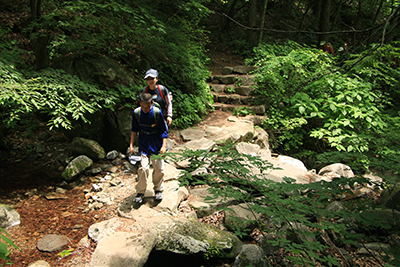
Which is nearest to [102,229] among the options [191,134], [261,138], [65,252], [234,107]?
[65,252]

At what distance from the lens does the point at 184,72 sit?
7.46 metres

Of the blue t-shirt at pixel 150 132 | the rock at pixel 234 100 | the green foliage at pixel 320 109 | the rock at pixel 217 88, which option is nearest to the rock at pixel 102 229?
the blue t-shirt at pixel 150 132

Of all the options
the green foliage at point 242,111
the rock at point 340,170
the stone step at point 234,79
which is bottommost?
the rock at point 340,170

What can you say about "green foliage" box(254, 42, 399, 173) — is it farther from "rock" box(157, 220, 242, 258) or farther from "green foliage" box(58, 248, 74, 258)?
"green foliage" box(58, 248, 74, 258)

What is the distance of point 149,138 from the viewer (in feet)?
12.0

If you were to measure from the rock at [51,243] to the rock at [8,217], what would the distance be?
0.63 m

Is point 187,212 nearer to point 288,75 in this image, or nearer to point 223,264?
point 223,264

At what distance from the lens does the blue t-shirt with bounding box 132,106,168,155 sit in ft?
11.7

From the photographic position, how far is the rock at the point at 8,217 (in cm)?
331

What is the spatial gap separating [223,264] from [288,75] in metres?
7.78

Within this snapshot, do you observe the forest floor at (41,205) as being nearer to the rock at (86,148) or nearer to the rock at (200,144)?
the rock at (86,148)

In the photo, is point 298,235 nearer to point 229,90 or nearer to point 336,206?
point 336,206

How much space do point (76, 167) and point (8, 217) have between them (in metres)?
1.35

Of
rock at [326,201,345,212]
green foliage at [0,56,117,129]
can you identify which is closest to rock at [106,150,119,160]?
green foliage at [0,56,117,129]
